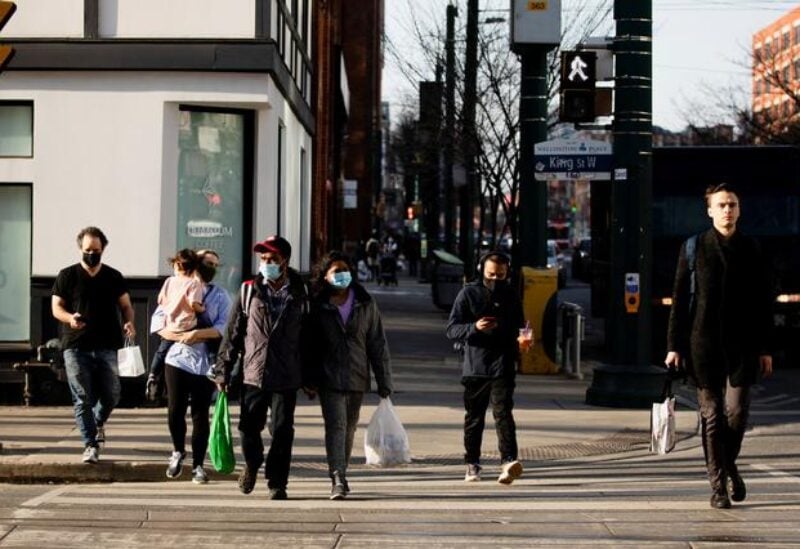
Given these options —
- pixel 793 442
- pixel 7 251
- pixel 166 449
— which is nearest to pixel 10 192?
pixel 7 251

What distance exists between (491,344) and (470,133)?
22.2 metres

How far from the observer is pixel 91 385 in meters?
12.3

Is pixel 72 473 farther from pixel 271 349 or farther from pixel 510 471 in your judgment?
pixel 510 471

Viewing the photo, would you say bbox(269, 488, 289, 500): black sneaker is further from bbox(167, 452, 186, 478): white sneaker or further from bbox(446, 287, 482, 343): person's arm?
bbox(446, 287, 482, 343): person's arm

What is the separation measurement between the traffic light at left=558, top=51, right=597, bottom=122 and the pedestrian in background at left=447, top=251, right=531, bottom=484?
5614mm

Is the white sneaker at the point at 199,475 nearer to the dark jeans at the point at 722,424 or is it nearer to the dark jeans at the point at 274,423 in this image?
the dark jeans at the point at 274,423

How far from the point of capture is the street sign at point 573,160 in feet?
59.0

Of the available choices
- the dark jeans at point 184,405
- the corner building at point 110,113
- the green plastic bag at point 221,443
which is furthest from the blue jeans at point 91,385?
the corner building at point 110,113

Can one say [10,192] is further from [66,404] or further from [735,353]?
[735,353]

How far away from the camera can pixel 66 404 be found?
1661 centimetres

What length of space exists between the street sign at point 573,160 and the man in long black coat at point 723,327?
7.88 meters

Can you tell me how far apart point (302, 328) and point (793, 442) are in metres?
5.88

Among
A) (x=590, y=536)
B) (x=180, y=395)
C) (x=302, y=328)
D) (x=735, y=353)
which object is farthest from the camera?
(x=180, y=395)

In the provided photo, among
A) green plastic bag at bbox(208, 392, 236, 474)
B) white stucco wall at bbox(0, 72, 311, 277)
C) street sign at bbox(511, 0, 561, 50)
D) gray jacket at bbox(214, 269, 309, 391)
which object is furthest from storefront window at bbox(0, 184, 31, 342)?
street sign at bbox(511, 0, 561, 50)
